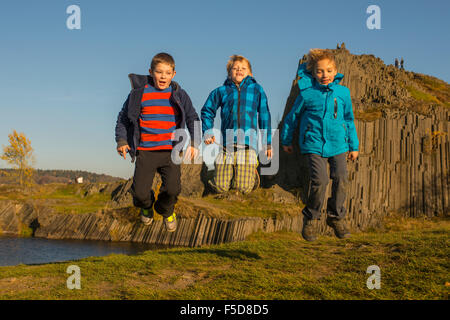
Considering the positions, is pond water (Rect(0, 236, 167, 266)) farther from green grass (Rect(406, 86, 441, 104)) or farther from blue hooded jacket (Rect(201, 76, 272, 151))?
green grass (Rect(406, 86, 441, 104))

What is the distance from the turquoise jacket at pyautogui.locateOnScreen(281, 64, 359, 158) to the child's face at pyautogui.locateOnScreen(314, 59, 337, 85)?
7cm

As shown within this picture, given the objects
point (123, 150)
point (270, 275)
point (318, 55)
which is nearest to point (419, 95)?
point (270, 275)

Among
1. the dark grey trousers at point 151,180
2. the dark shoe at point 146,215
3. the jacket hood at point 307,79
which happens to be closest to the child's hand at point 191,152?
the dark grey trousers at point 151,180

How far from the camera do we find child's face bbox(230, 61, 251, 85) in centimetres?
507

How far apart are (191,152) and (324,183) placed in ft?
6.07

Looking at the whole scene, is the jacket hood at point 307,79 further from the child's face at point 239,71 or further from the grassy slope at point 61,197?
the grassy slope at point 61,197

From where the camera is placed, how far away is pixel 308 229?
563 centimetres

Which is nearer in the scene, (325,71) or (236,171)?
(236,171)

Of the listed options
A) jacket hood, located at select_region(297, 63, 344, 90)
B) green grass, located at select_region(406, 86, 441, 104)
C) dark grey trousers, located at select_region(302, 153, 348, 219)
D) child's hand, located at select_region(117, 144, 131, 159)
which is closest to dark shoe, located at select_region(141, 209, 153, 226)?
child's hand, located at select_region(117, 144, 131, 159)

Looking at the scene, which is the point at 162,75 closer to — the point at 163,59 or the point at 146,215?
the point at 163,59

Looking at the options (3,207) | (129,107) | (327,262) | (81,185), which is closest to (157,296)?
(129,107)

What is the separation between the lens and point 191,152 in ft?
16.7

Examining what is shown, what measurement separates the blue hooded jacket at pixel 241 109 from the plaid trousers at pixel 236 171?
9.0 inches
